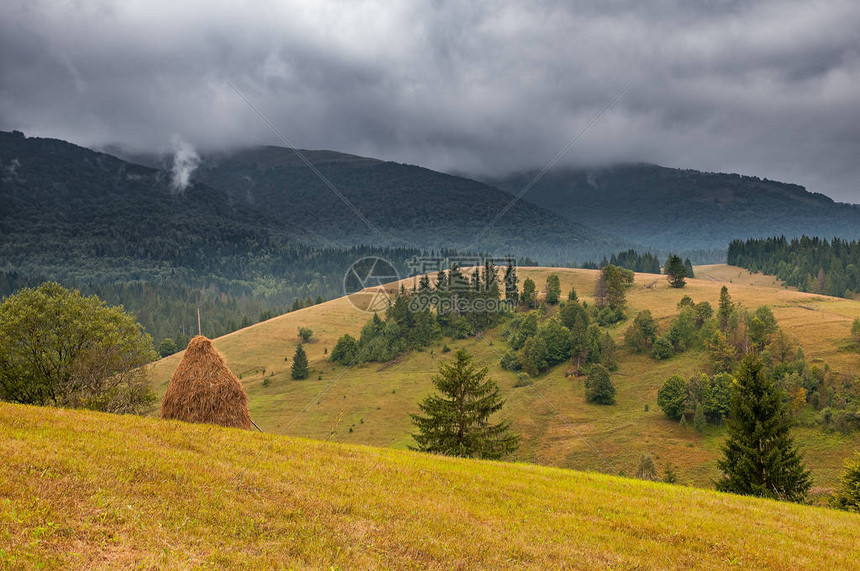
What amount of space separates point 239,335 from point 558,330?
116m

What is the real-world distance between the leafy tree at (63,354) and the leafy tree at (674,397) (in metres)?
84.6

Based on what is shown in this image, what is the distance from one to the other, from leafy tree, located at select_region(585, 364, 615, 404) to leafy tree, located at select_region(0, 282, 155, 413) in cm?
8508

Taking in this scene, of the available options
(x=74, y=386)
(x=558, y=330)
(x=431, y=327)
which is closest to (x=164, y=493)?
(x=74, y=386)

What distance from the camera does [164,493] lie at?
11.8 m

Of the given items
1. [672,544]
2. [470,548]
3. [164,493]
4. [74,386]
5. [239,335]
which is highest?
[164,493]

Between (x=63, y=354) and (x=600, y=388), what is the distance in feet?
301

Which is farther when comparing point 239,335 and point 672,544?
point 239,335

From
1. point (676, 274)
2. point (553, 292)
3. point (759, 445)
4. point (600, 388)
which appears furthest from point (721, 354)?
point (759, 445)

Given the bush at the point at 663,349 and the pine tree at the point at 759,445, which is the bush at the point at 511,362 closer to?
the bush at the point at 663,349

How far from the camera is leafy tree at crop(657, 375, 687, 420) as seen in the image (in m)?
87.8

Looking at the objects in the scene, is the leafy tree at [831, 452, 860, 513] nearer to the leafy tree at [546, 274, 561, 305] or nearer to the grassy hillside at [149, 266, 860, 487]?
the grassy hillside at [149, 266, 860, 487]

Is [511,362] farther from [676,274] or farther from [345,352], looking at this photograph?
[676,274]

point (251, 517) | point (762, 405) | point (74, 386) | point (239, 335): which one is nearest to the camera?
point (251, 517)

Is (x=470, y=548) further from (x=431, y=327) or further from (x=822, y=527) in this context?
(x=431, y=327)
